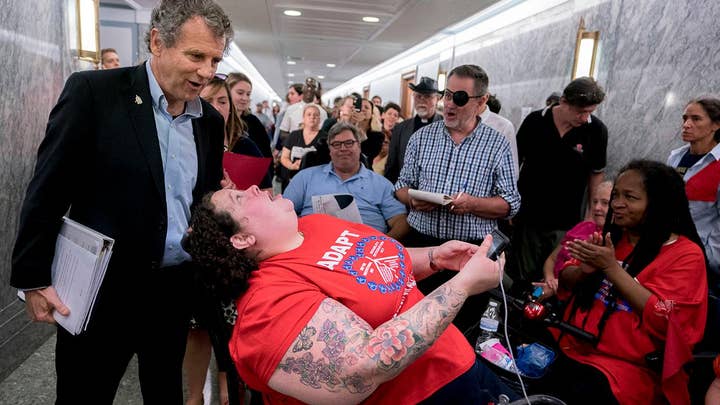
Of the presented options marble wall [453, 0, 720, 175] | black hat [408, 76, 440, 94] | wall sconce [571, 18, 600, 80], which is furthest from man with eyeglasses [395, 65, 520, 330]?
wall sconce [571, 18, 600, 80]

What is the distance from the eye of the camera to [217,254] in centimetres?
121

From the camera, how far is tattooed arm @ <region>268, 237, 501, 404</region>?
97 cm

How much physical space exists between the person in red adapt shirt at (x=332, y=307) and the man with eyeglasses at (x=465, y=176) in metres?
0.98

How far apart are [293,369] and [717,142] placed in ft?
9.40

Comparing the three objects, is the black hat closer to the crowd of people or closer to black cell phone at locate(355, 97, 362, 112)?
black cell phone at locate(355, 97, 362, 112)

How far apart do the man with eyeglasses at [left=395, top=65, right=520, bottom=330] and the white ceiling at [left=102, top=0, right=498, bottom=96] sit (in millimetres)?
3667

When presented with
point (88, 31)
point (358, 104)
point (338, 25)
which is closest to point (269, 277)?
point (88, 31)

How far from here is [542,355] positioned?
173 cm

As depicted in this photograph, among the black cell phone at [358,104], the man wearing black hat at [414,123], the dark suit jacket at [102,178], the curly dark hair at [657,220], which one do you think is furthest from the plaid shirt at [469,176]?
the black cell phone at [358,104]

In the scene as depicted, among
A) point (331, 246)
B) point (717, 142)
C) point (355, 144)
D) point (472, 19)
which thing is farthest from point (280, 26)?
point (331, 246)

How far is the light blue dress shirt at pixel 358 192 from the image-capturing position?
2.85 m

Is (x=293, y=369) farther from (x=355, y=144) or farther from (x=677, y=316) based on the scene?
(x=355, y=144)

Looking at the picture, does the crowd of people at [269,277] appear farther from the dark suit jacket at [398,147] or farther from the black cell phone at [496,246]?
the dark suit jacket at [398,147]

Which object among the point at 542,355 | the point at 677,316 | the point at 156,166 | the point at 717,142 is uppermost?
the point at 717,142
